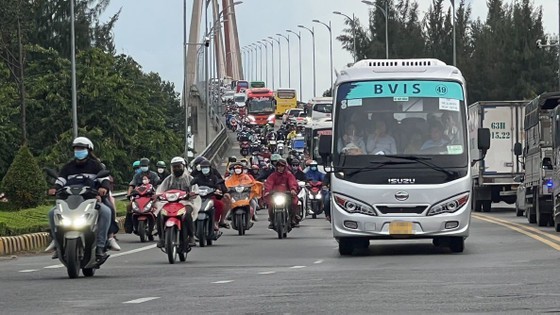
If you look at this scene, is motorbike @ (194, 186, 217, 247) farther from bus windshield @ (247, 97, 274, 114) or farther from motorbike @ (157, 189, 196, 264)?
bus windshield @ (247, 97, 274, 114)

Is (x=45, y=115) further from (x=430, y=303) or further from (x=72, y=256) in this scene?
(x=430, y=303)

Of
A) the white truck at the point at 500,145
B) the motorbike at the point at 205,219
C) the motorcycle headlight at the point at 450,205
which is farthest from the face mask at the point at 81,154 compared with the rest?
the white truck at the point at 500,145

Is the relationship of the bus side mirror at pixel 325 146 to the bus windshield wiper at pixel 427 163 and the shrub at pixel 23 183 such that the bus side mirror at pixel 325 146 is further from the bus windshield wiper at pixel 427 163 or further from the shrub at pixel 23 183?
the shrub at pixel 23 183

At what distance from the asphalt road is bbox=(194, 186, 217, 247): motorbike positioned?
2.35ft

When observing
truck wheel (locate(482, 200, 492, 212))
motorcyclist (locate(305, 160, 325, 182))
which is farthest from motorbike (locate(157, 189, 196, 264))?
truck wheel (locate(482, 200, 492, 212))

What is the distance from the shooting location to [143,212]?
30906 mm

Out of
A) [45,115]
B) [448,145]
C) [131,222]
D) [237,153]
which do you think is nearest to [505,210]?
[131,222]

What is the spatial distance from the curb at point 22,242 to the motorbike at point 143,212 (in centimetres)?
213

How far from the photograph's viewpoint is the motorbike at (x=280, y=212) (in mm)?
31078

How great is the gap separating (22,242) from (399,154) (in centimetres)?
763

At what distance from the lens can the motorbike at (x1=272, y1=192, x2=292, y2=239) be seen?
31078 millimetres

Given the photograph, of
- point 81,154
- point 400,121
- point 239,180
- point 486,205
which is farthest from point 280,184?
point 486,205

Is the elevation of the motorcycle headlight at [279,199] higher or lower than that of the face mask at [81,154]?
lower

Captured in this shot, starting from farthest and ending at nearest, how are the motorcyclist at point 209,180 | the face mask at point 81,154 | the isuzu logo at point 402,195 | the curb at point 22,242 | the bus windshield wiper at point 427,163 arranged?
the motorcyclist at point 209,180 < the curb at point 22,242 < the bus windshield wiper at point 427,163 < the isuzu logo at point 402,195 < the face mask at point 81,154
